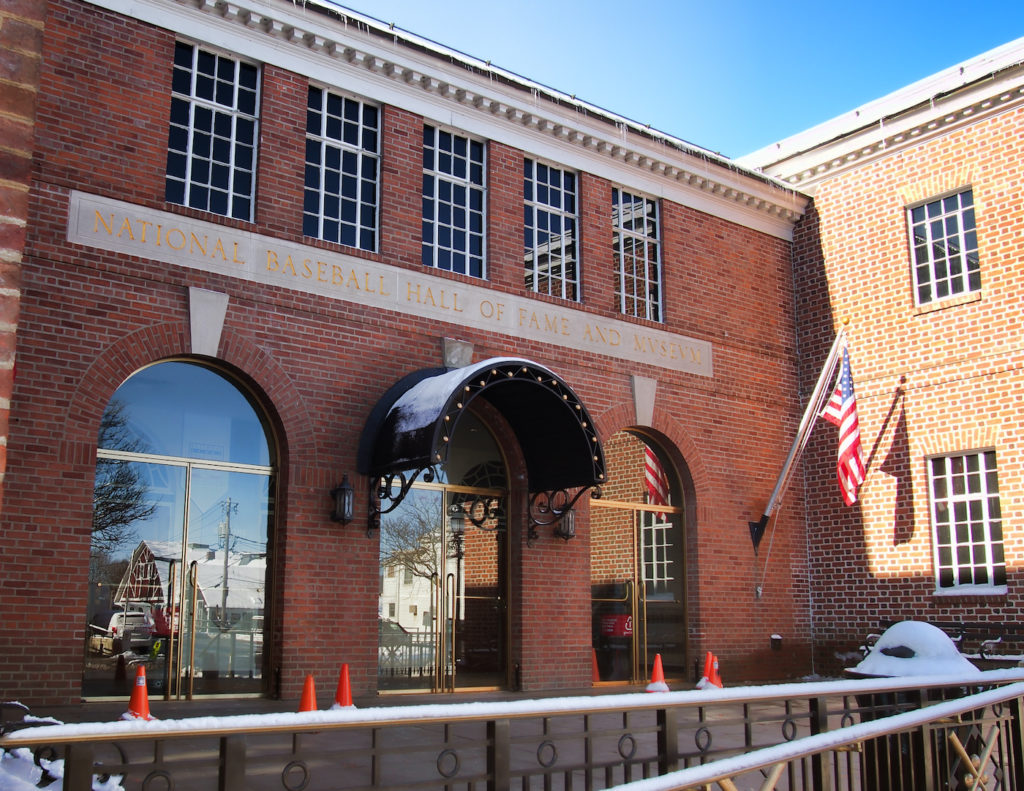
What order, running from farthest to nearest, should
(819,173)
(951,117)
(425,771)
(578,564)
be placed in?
1. (819,173)
2. (951,117)
3. (578,564)
4. (425,771)

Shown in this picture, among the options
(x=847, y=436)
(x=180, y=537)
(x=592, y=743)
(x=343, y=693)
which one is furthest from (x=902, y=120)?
(x=592, y=743)

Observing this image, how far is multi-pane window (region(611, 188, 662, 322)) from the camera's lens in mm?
15948

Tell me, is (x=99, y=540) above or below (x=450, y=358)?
below

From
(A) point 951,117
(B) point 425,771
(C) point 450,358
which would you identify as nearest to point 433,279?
(C) point 450,358

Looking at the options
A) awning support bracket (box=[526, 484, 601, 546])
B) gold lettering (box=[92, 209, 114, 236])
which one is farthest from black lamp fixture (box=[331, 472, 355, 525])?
gold lettering (box=[92, 209, 114, 236])

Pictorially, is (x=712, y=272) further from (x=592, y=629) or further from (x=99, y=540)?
(x=99, y=540)

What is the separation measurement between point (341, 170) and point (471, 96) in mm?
2363

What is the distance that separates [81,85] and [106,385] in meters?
3.38

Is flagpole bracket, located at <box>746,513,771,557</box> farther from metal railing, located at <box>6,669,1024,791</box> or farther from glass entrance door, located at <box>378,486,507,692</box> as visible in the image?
metal railing, located at <box>6,669,1024,791</box>

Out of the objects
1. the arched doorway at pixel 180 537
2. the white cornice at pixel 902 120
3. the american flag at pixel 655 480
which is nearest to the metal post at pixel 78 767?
the arched doorway at pixel 180 537

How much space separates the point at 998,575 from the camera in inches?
585

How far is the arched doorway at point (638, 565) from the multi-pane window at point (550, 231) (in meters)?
2.56

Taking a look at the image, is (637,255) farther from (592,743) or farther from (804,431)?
(592,743)

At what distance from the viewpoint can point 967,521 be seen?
15.3m
